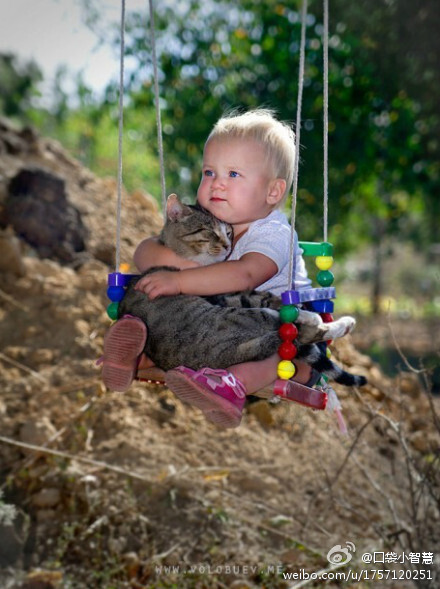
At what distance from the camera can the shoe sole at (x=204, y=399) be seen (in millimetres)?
2199

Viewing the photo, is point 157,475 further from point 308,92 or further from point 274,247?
point 308,92

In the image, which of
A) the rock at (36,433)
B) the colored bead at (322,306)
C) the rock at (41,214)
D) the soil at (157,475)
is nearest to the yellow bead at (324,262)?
the colored bead at (322,306)

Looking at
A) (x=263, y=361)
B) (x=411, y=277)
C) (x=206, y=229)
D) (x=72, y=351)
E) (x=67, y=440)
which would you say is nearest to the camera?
(x=263, y=361)

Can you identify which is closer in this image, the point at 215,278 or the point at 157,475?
the point at 215,278

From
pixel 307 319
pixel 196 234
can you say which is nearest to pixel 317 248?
pixel 307 319

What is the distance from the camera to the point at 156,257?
2660 mm

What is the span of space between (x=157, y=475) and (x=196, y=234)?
238cm

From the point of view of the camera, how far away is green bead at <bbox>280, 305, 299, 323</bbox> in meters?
2.36

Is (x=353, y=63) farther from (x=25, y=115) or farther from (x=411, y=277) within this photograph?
(x=411, y=277)

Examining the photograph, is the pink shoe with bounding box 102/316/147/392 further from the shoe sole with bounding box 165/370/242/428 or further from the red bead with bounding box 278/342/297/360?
the red bead with bounding box 278/342/297/360

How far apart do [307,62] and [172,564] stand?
5130mm

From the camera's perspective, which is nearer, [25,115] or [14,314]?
[14,314]

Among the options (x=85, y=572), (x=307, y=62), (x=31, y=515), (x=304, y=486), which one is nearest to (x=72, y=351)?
(x=31, y=515)

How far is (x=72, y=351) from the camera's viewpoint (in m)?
5.08
